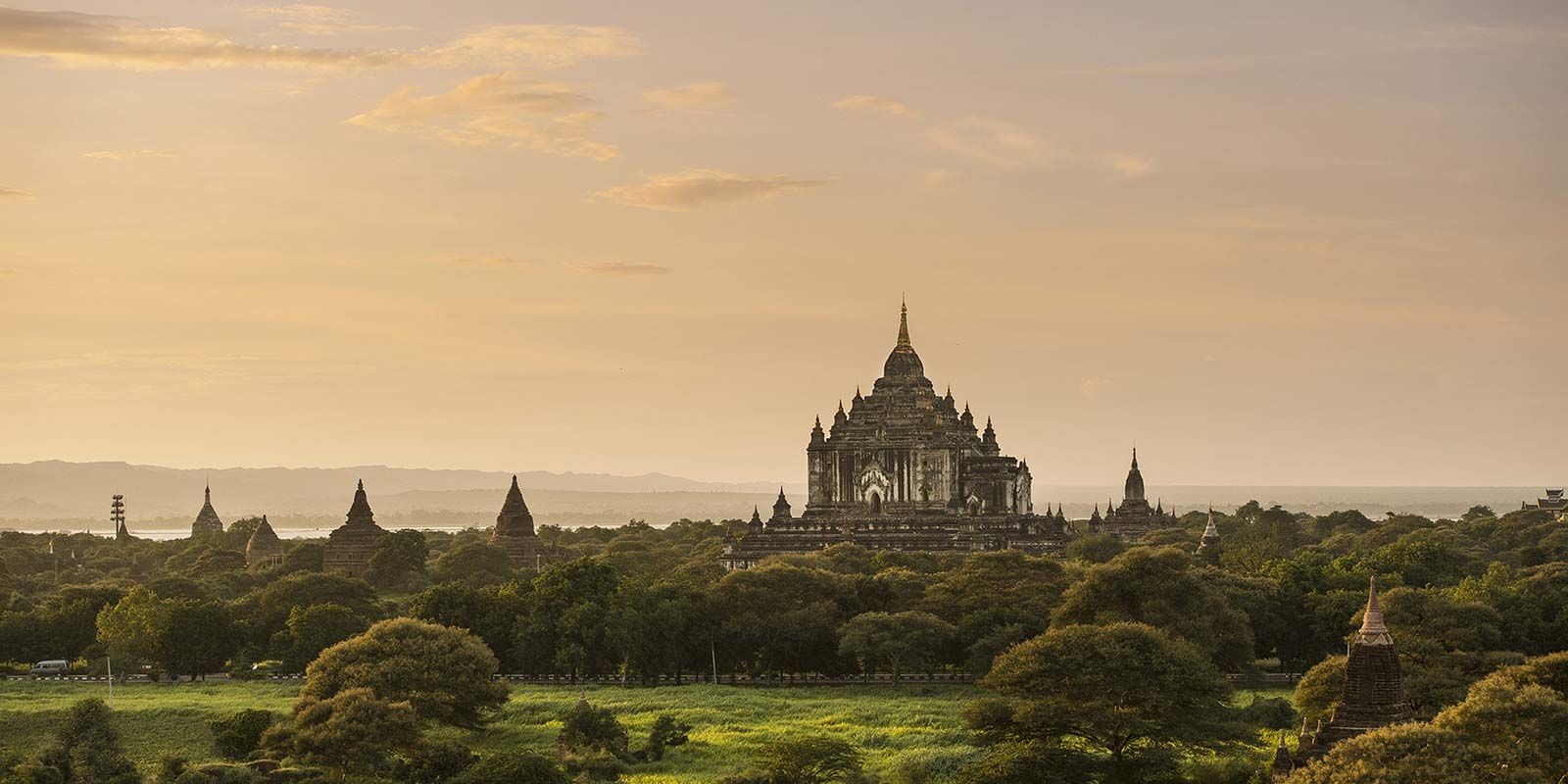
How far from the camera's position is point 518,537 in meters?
168

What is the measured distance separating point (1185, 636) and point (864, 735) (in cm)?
1820

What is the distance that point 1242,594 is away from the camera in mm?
103188

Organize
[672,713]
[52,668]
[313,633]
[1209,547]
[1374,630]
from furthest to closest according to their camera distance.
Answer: [1209,547], [52,668], [313,633], [672,713], [1374,630]

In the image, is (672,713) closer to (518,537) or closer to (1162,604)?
(1162,604)

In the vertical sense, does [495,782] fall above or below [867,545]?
below

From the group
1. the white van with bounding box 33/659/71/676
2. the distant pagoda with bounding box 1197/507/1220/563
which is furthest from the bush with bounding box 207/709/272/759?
the distant pagoda with bounding box 1197/507/1220/563

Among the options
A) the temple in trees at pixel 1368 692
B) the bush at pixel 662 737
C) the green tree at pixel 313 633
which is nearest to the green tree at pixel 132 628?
the green tree at pixel 313 633

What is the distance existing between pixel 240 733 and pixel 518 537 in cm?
9001

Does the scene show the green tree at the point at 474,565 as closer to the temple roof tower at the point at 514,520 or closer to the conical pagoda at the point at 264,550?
the temple roof tower at the point at 514,520

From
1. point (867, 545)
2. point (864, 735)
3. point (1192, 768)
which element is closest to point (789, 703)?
point (864, 735)

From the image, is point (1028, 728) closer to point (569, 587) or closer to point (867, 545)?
point (569, 587)

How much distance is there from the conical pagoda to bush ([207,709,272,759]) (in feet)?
284

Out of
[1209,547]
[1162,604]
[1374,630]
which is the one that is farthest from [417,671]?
[1209,547]

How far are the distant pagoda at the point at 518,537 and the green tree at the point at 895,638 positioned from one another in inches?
2714
